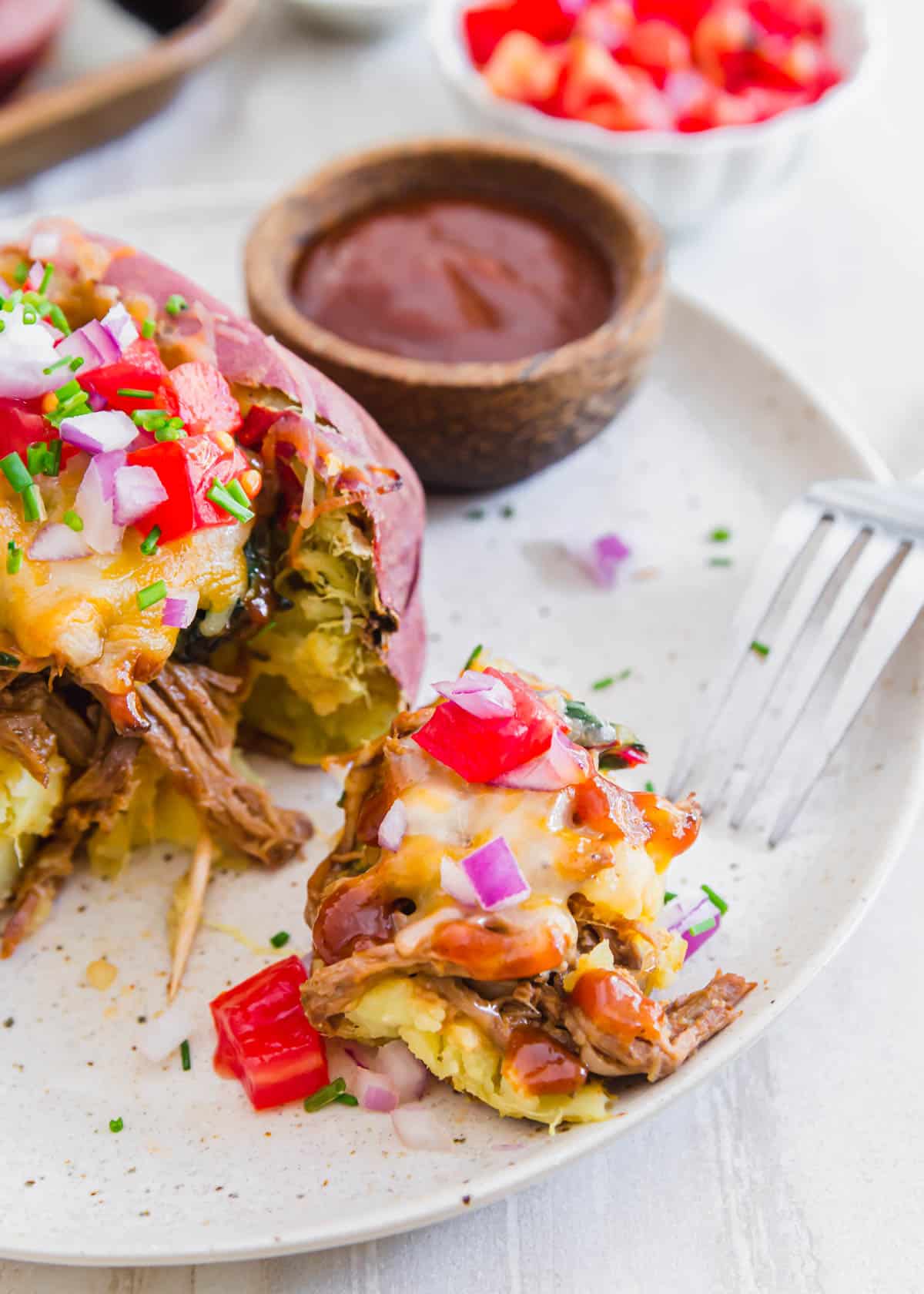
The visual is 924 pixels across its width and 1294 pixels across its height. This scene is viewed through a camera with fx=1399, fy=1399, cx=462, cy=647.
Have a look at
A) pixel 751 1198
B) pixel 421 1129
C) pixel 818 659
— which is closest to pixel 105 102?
pixel 818 659

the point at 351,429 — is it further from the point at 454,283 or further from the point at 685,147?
the point at 685,147

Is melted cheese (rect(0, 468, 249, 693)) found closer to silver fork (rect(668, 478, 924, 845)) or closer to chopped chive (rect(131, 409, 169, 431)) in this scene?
chopped chive (rect(131, 409, 169, 431))

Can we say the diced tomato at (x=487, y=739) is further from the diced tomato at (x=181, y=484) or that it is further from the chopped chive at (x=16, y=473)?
the chopped chive at (x=16, y=473)

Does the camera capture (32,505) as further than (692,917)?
No

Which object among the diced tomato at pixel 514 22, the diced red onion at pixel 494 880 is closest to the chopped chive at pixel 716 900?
the diced red onion at pixel 494 880

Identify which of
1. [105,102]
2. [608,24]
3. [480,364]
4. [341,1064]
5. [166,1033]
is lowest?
[166,1033]

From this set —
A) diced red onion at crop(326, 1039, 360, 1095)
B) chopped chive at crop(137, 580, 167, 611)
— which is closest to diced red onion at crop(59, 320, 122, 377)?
chopped chive at crop(137, 580, 167, 611)
